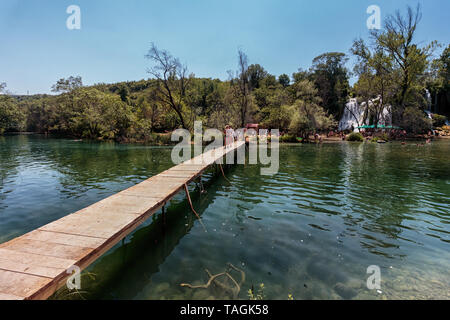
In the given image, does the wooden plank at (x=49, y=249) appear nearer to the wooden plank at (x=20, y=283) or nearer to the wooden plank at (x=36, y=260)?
the wooden plank at (x=36, y=260)

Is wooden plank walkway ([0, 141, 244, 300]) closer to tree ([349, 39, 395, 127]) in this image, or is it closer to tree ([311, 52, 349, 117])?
tree ([349, 39, 395, 127])

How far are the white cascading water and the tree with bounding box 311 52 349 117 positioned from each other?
2153mm

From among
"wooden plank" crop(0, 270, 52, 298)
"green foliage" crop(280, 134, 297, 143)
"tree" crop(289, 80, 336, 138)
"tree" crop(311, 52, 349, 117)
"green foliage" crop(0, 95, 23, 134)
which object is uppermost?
"tree" crop(311, 52, 349, 117)

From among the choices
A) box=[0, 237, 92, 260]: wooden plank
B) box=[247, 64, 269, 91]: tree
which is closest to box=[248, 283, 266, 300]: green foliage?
box=[0, 237, 92, 260]: wooden plank

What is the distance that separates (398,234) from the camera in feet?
18.8

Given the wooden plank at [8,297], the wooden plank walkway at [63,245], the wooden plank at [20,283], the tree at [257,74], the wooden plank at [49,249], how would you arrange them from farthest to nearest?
the tree at [257,74], the wooden plank at [49,249], the wooden plank walkway at [63,245], the wooden plank at [20,283], the wooden plank at [8,297]

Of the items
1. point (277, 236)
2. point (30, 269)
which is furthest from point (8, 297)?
point (277, 236)

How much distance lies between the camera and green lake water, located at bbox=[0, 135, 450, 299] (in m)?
3.95

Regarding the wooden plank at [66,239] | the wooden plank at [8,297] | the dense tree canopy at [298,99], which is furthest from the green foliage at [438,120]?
the wooden plank at [8,297]

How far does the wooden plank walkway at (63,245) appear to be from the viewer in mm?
2639

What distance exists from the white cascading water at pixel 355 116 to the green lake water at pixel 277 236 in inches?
1503

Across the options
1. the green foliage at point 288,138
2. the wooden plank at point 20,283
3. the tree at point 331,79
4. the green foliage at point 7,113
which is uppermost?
the tree at point 331,79

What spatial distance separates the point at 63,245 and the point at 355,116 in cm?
5206
